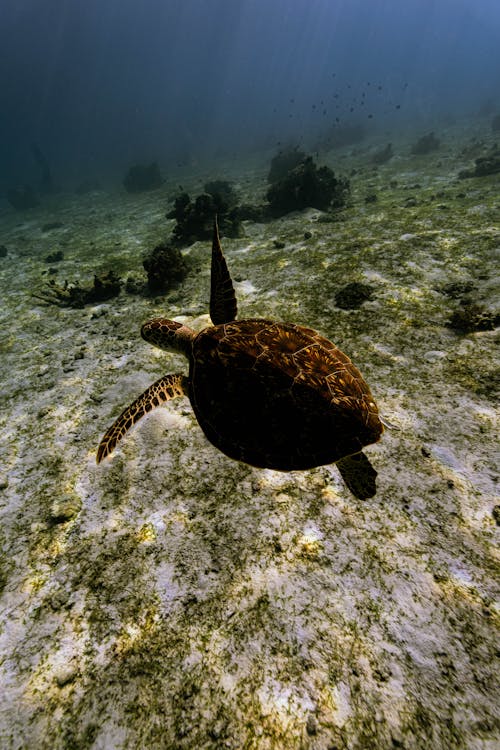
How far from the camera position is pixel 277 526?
309cm

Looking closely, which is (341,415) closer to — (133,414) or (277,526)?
(277,526)

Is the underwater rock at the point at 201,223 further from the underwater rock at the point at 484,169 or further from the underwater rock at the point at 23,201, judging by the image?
the underwater rock at the point at 23,201

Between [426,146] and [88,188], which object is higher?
[88,188]

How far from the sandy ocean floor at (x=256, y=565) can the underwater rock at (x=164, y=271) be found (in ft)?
8.43

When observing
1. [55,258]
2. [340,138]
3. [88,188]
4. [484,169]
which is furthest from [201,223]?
[340,138]

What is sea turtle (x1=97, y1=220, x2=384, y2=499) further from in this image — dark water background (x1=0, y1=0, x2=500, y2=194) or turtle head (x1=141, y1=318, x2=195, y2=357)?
dark water background (x1=0, y1=0, x2=500, y2=194)

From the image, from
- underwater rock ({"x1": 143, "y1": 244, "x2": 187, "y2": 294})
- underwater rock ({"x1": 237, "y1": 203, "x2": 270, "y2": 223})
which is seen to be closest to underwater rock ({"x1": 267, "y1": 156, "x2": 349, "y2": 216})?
underwater rock ({"x1": 237, "y1": 203, "x2": 270, "y2": 223})

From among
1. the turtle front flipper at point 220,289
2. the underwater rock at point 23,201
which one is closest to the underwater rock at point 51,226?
the underwater rock at point 23,201

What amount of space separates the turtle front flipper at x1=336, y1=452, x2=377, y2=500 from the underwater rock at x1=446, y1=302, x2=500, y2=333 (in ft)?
10.8

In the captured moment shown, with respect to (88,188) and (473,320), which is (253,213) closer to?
(473,320)

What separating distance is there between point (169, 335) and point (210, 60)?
23499cm

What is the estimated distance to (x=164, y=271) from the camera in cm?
794

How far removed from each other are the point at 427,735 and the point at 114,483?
133 inches

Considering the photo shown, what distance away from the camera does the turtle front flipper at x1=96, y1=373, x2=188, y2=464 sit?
3.32 metres
